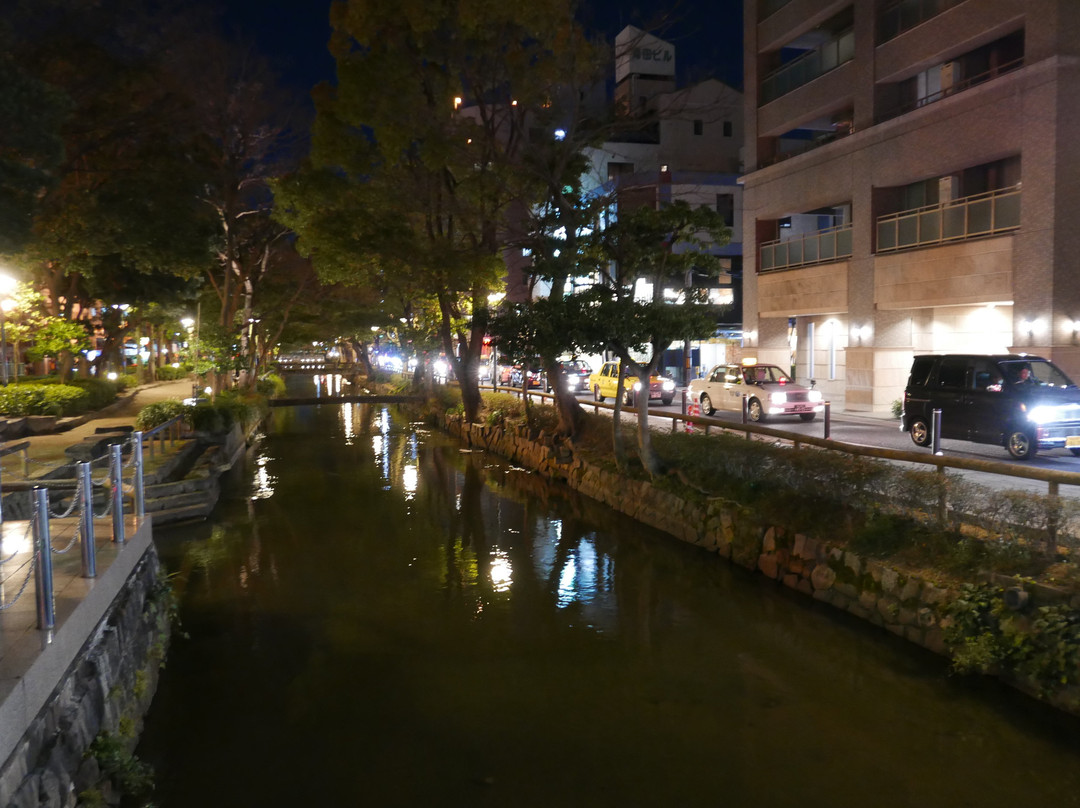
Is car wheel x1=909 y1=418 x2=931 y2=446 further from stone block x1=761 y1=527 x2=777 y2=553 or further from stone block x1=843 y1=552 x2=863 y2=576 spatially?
stone block x1=843 y1=552 x2=863 y2=576

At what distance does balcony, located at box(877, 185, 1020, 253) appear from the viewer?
70.2ft

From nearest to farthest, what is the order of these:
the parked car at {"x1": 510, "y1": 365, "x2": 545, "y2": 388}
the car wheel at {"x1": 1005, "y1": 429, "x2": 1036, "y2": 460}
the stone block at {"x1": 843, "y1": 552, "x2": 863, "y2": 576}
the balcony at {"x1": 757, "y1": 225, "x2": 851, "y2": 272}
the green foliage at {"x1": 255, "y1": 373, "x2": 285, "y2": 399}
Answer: the stone block at {"x1": 843, "y1": 552, "x2": 863, "y2": 576} → the car wheel at {"x1": 1005, "y1": 429, "x2": 1036, "y2": 460} → the balcony at {"x1": 757, "y1": 225, "x2": 851, "y2": 272} → the parked car at {"x1": 510, "y1": 365, "x2": 545, "y2": 388} → the green foliage at {"x1": 255, "y1": 373, "x2": 285, "y2": 399}

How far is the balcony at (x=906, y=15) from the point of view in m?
23.2

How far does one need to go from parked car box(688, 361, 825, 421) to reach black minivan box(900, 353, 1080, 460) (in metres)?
4.97

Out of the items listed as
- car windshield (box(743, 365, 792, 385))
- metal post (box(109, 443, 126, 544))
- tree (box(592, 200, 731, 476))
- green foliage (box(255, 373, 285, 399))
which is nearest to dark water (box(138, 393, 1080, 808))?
metal post (box(109, 443, 126, 544))

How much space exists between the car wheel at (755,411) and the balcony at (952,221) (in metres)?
6.22

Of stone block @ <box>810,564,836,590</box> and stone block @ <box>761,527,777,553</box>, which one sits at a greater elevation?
stone block @ <box>761,527,777,553</box>

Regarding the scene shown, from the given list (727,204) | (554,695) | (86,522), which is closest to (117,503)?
(86,522)

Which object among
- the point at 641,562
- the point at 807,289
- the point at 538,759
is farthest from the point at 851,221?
the point at 538,759

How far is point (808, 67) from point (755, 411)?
1266cm

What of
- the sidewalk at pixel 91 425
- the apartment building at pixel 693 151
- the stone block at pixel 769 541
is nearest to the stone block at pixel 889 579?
the stone block at pixel 769 541

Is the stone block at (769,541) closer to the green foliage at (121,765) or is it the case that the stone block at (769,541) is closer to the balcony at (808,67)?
the green foliage at (121,765)

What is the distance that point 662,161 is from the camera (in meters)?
50.2

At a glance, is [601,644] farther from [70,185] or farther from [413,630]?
[70,185]
